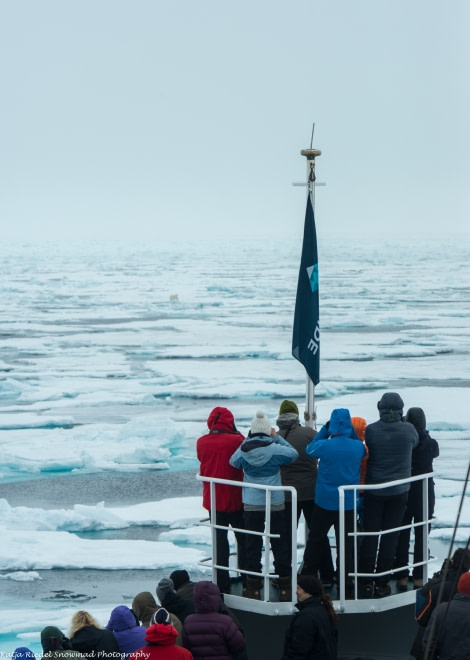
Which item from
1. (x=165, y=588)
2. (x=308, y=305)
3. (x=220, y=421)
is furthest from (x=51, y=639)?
(x=308, y=305)

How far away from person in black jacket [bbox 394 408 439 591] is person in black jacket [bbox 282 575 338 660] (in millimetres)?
1233

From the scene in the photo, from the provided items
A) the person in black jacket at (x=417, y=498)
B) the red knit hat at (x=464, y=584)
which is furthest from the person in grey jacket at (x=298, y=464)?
the red knit hat at (x=464, y=584)

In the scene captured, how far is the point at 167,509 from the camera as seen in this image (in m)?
11.7

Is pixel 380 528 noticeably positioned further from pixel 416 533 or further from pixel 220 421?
pixel 220 421

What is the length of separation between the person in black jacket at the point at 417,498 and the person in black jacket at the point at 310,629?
4.04ft

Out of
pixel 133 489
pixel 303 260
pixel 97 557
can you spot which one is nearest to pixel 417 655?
pixel 303 260

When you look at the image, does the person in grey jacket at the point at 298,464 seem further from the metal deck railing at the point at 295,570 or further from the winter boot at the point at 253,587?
the winter boot at the point at 253,587

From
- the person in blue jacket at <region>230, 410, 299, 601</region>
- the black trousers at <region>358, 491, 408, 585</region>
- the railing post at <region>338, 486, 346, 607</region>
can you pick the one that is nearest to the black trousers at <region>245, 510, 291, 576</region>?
the person in blue jacket at <region>230, 410, 299, 601</region>

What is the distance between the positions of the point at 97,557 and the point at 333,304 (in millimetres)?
30707

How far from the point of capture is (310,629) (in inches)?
192

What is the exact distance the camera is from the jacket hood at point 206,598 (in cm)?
478

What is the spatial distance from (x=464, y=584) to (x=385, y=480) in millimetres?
1267

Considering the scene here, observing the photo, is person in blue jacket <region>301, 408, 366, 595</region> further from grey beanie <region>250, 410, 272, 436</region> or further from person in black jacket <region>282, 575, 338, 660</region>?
person in black jacket <region>282, 575, 338, 660</region>

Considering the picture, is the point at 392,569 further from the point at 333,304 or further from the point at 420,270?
the point at 420,270
